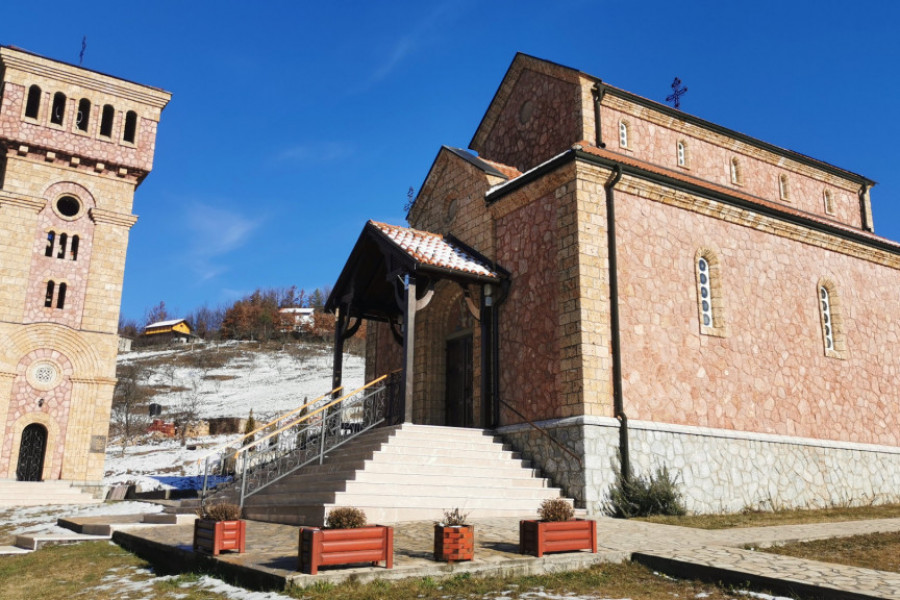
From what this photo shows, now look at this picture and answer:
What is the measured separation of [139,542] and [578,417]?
7136mm

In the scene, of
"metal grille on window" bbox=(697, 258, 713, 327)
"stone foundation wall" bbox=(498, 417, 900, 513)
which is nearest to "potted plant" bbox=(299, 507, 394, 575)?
"stone foundation wall" bbox=(498, 417, 900, 513)

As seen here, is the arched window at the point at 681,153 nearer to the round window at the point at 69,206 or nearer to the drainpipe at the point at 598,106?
the drainpipe at the point at 598,106

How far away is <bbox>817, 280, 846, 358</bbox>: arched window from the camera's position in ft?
55.3

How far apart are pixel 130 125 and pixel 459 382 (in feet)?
58.2

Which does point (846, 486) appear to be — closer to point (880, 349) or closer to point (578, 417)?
point (880, 349)

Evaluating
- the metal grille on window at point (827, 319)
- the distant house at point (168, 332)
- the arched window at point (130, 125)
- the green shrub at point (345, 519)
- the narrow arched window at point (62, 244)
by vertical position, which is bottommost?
the green shrub at point (345, 519)

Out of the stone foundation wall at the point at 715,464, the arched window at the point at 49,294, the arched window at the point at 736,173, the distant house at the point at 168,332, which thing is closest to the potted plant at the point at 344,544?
the stone foundation wall at the point at 715,464

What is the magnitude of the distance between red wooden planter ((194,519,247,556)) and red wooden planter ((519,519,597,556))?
311 cm

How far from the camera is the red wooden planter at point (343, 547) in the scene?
6523mm

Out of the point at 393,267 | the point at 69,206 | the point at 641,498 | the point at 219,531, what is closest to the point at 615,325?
the point at 641,498

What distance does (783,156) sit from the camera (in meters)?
20.0

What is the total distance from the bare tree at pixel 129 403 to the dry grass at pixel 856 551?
136 feet

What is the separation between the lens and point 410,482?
37.2 ft

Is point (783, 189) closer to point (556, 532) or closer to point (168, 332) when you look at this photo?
point (556, 532)
